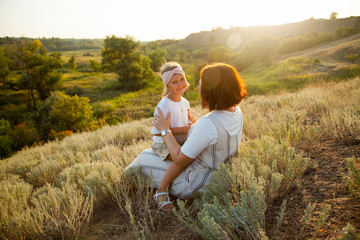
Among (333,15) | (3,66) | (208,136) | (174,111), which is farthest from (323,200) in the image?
(333,15)

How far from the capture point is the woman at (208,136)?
196cm

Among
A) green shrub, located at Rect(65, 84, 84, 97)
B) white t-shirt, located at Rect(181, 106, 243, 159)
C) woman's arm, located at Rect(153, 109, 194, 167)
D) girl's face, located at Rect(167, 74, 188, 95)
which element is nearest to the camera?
white t-shirt, located at Rect(181, 106, 243, 159)

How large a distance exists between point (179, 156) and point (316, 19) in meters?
82.3

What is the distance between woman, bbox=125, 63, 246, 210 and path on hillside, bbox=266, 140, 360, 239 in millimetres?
770

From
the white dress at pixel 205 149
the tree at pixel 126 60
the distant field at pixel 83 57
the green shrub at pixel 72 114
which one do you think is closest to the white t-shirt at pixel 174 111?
the white dress at pixel 205 149

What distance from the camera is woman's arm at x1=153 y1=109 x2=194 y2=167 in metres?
2.08

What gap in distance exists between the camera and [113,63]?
3950cm

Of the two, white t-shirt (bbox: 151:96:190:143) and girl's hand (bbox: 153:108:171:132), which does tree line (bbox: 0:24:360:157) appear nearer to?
white t-shirt (bbox: 151:96:190:143)

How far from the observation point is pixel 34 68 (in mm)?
32688

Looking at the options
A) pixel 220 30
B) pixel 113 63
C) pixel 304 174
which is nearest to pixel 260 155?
pixel 304 174

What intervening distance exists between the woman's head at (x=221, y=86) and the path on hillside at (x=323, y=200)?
110 cm

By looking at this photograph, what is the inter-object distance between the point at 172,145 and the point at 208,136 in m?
0.49

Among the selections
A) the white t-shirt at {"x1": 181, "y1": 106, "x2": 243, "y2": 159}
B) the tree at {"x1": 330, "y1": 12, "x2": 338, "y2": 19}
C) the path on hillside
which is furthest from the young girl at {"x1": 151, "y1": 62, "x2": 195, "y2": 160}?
the tree at {"x1": 330, "y1": 12, "x2": 338, "y2": 19}

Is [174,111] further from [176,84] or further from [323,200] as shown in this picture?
[323,200]
